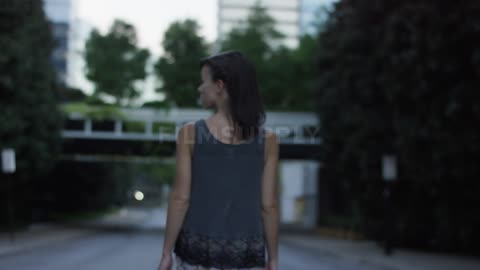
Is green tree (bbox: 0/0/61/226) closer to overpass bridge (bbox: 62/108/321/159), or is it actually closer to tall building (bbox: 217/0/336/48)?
overpass bridge (bbox: 62/108/321/159)

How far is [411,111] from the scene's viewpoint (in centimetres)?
1795

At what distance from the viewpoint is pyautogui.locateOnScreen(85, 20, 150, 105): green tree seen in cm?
2864

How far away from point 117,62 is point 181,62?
899cm

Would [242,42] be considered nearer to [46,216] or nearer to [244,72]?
[46,216]

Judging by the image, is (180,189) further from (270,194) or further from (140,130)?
(140,130)

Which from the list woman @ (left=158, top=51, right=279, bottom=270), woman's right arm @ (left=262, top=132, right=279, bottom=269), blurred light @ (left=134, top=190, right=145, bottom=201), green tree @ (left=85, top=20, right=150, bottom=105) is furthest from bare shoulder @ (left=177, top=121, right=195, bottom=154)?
green tree @ (left=85, top=20, right=150, bottom=105)

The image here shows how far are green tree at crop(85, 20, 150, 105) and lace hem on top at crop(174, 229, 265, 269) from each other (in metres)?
25.4

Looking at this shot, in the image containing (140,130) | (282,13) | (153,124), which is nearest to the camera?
(153,124)

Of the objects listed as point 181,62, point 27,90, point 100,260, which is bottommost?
point 100,260

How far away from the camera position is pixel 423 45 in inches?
635

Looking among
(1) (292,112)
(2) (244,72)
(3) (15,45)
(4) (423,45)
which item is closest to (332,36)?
(1) (292,112)

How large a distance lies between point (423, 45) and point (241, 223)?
14.3 meters

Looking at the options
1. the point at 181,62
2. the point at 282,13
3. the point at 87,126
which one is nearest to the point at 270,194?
the point at 181,62

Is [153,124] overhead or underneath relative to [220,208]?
overhead
